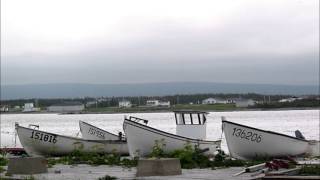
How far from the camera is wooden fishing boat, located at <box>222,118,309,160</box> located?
1011 inches

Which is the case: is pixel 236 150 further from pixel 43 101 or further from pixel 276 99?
pixel 43 101

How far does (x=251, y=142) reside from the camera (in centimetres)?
2567

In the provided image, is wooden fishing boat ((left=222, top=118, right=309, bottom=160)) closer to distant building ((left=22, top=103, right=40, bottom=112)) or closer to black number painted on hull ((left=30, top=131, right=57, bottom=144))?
black number painted on hull ((left=30, top=131, right=57, bottom=144))

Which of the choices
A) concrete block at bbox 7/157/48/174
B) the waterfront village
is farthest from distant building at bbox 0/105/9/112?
concrete block at bbox 7/157/48/174

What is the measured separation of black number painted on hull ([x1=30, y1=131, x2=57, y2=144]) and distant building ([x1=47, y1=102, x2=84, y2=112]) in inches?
5477

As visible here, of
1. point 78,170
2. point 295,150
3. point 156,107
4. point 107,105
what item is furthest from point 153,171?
point 107,105

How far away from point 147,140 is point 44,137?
6989mm

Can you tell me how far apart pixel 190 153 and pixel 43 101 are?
168579mm

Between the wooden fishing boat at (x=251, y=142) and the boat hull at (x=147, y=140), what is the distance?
3.53ft

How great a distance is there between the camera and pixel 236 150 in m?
26.0

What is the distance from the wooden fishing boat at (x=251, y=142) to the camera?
25672 mm

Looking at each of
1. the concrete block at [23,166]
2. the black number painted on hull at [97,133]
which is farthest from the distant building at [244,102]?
the concrete block at [23,166]

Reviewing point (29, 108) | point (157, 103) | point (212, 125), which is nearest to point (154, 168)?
point (212, 125)

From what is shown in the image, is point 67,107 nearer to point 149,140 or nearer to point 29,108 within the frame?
point 29,108
